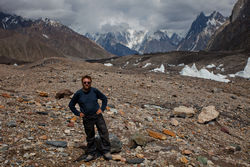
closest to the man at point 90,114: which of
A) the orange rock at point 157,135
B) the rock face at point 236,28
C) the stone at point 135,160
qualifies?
the stone at point 135,160

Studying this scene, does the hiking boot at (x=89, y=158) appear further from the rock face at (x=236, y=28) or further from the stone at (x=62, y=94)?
the rock face at (x=236, y=28)

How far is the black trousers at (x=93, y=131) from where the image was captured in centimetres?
510

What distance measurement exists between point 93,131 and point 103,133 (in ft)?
0.88

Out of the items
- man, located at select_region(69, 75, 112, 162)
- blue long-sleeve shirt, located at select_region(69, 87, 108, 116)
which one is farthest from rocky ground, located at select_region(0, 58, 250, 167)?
blue long-sleeve shirt, located at select_region(69, 87, 108, 116)

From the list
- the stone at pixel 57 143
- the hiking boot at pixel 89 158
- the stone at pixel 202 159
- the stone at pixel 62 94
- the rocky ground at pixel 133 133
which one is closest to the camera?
the hiking boot at pixel 89 158

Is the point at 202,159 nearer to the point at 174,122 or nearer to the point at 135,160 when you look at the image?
the point at 135,160

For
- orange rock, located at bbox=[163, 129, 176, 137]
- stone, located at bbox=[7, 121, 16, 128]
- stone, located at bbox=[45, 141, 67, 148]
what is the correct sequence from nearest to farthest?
stone, located at bbox=[45, 141, 67, 148], stone, located at bbox=[7, 121, 16, 128], orange rock, located at bbox=[163, 129, 176, 137]

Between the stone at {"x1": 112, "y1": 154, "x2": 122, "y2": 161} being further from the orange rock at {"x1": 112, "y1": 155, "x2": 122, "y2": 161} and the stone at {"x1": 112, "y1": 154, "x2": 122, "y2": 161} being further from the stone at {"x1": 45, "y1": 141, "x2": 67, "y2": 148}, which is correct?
the stone at {"x1": 45, "y1": 141, "x2": 67, "y2": 148}

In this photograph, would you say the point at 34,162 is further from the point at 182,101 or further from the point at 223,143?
the point at 182,101

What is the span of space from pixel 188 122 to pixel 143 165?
4053 millimetres

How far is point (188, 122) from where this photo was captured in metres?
8.43

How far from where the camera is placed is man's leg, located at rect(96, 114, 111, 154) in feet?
16.9

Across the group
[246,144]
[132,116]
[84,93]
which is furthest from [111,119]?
[246,144]

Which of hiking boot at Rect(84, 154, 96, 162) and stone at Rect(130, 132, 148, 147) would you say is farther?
stone at Rect(130, 132, 148, 147)
